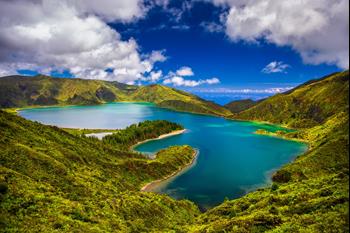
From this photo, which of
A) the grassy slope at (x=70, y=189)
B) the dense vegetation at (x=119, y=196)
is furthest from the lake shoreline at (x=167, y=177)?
the dense vegetation at (x=119, y=196)

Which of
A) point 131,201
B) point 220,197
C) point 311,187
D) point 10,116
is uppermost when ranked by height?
point 10,116

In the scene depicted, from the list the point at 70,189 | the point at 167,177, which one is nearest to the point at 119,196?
the point at 70,189

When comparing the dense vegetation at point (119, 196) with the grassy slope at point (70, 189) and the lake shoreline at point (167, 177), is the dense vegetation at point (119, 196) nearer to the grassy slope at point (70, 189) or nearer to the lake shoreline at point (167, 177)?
the grassy slope at point (70, 189)

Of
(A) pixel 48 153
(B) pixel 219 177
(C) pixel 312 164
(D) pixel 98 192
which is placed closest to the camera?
(D) pixel 98 192

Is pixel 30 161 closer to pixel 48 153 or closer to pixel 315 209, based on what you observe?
pixel 48 153

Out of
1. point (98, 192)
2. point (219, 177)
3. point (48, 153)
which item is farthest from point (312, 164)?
point (48, 153)

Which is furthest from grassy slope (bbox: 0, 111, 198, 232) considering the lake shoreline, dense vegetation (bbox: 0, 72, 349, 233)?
the lake shoreline
